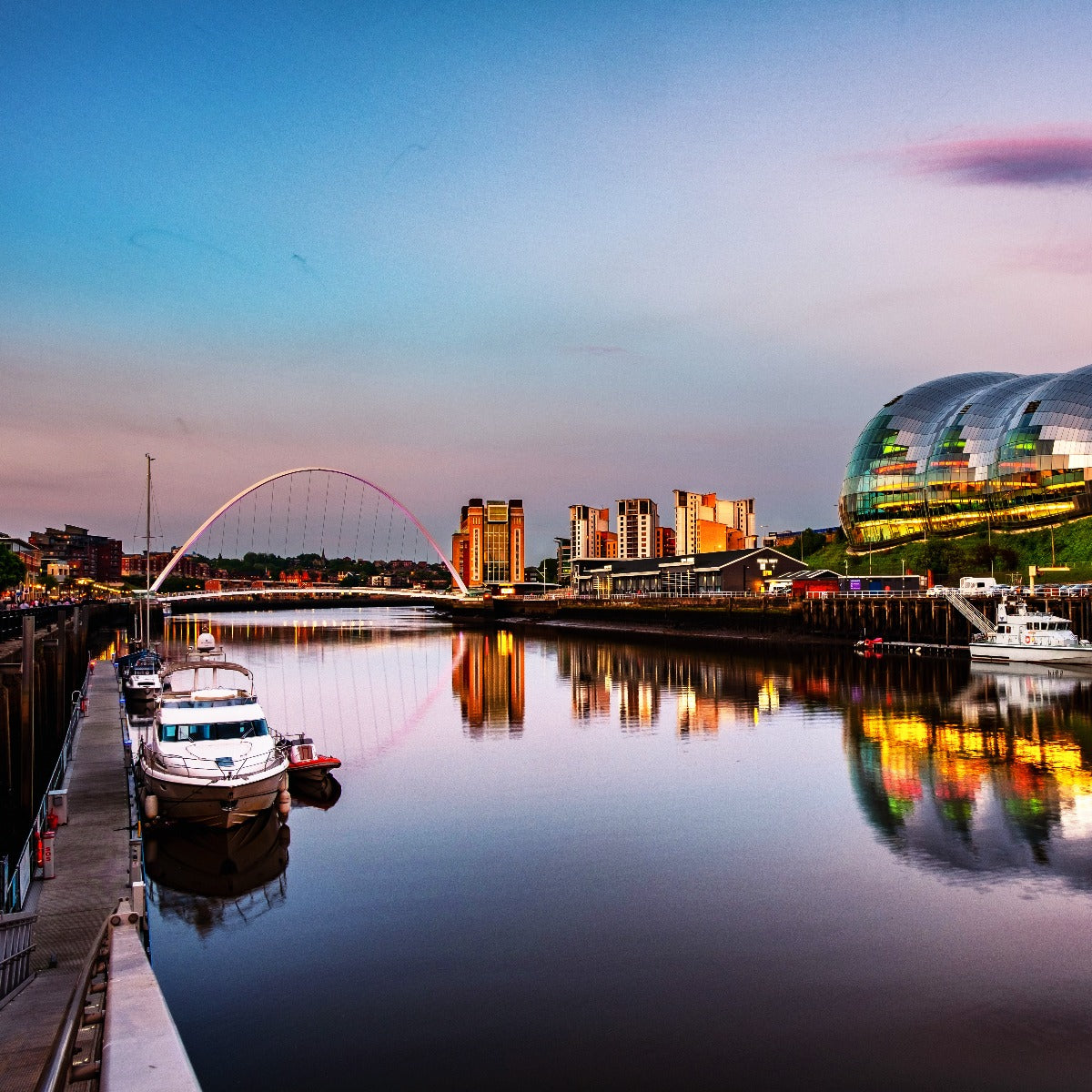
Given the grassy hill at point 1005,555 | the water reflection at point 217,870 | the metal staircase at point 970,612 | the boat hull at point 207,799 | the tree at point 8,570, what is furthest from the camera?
the tree at point 8,570

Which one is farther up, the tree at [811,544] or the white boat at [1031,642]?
the tree at [811,544]

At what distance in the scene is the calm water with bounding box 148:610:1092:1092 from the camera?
13133 mm

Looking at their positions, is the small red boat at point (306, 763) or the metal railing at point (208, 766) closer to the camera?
the metal railing at point (208, 766)

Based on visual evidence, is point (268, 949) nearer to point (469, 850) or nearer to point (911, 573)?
point (469, 850)

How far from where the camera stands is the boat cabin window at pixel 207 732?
24.2 m

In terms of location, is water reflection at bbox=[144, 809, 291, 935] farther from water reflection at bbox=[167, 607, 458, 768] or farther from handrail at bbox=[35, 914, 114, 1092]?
handrail at bbox=[35, 914, 114, 1092]

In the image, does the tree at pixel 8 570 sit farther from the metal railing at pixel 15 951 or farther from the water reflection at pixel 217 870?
the metal railing at pixel 15 951

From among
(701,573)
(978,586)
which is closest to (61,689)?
(978,586)

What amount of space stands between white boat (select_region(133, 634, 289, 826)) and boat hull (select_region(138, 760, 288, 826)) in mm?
21

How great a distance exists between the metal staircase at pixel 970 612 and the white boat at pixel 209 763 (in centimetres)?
5231

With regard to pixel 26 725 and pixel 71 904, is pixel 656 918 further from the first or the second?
pixel 26 725

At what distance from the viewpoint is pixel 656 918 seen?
18094 mm

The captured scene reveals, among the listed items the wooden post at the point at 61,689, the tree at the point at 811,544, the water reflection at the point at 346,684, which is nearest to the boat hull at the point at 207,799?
the water reflection at the point at 346,684

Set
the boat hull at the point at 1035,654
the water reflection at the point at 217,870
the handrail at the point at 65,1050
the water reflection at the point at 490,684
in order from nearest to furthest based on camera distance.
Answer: the handrail at the point at 65,1050 < the water reflection at the point at 217,870 < the water reflection at the point at 490,684 < the boat hull at the point at 1035,654
